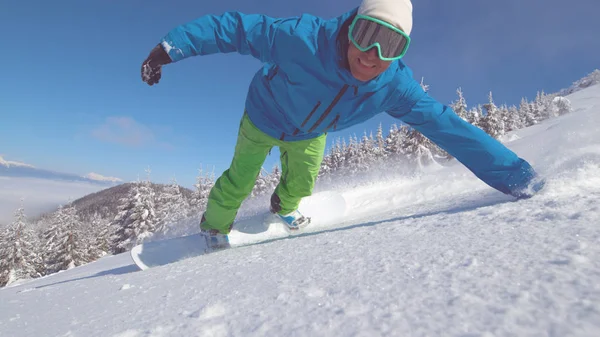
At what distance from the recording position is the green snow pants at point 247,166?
3.68m

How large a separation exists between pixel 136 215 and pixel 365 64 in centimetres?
2258

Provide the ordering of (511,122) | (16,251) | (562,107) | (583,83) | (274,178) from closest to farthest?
1. (16,251)
2. (274,178)
3. (562,107)
4. (511,122)
5. (583,83)

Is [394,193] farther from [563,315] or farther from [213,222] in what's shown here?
[563,315]

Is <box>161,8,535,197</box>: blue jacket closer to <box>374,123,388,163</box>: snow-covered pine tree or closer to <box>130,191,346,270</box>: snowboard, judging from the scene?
<box>130,191,346,270</box>: snowboard

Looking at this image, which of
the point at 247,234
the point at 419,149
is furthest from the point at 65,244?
the point at 419,149

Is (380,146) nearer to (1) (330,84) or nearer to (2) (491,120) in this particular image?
(2) (491,120)

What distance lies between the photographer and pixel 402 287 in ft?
3.59

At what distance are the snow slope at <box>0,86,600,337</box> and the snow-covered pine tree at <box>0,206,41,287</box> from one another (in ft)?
90.8

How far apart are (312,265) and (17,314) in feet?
7.41

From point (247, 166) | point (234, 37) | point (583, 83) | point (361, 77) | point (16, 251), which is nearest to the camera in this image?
point (361, 77)

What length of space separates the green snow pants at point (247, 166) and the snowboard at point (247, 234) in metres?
0.31

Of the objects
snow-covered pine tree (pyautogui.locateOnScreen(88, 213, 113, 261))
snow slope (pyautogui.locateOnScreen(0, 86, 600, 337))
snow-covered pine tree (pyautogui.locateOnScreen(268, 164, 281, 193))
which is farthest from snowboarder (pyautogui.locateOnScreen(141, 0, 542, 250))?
snow-covered pine tree (pyautogui.locateOnScreen(88, 213, 113, 261))

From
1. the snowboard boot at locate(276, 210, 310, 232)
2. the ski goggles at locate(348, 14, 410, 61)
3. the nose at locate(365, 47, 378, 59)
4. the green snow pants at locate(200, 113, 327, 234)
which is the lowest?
the snowboard boot at locate(276, 210, 310, 232)

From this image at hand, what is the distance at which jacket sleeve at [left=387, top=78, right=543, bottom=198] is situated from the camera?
2537 millimetres
